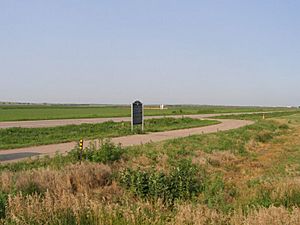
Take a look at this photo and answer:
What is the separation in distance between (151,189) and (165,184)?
15.0 inches

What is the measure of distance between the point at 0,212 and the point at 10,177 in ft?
10.6

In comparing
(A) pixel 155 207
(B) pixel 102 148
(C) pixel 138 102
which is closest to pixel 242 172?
(B) pixel 102 148

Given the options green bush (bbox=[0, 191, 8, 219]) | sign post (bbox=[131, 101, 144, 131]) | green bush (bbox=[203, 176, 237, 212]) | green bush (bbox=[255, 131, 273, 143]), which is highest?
sign post (bbox=[131, 101, 144, 131])

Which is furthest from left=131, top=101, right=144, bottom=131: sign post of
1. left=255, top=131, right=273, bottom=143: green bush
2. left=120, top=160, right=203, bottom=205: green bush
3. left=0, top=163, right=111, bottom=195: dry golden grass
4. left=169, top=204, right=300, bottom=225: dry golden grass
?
left=169, top=204, right=300, bottom=225: dry golden grass

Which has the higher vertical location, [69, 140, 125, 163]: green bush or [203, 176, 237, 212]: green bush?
[69, 140, 125, 163]: green bush

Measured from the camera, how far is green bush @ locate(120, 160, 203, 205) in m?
8.72

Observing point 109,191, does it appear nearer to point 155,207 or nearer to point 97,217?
point 155,207

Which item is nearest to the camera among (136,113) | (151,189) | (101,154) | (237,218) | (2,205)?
(237,218)

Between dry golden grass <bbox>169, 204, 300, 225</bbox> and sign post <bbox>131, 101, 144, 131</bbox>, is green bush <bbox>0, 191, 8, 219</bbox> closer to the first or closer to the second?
dry golden grass <bbox>169, 204, 300, 225</bbox>

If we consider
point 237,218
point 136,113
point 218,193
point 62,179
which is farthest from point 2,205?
point 136,113

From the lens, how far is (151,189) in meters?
8.85

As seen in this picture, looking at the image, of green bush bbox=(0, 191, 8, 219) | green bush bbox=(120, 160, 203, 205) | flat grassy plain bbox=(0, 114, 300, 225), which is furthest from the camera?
green bush bbox=(120, 160, 203, 205)

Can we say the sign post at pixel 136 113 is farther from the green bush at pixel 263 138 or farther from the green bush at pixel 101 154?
the green bush at pixel 101 154

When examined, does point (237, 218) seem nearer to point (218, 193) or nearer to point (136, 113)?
point (218, 193)
